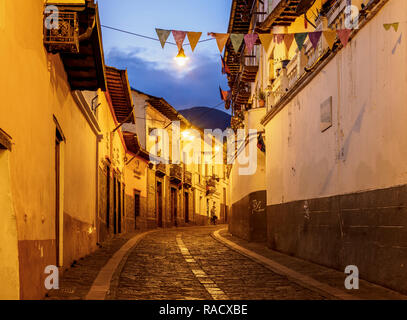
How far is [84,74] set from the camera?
10.4 meters

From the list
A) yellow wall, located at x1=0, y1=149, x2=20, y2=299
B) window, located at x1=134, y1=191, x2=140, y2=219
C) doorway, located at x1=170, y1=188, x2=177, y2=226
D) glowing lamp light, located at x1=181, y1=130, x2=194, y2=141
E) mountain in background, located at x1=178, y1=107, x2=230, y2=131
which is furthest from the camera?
mountain in background, located at x1=178, y1=107, x2=230, y2=131

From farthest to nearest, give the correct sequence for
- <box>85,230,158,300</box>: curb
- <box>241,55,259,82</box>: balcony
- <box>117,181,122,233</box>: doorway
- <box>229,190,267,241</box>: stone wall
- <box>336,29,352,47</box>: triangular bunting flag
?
<box>241,55,259,82</box>: balcony < <box>117,181,122,233</box>: doorway < <box>229,190,267,241</box>: stone wall < <box>336,29,352,47</box>: triangular bunting flag < <box>85,230,158,300</box>: curb

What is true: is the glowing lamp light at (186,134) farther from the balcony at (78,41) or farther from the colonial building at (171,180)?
the balcony at (78,41)

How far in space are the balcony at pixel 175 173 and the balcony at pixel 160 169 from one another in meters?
1.69

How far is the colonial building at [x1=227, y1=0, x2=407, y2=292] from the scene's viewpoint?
761 centimetres

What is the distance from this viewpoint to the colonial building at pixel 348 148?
7.61 metres

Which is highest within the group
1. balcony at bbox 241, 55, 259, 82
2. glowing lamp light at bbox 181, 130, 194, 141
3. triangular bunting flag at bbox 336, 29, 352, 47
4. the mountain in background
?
the mountain in background

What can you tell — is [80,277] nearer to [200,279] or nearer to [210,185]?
[200,279]

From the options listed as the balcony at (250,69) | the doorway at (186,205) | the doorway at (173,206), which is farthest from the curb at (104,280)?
the doorway at (186,205)

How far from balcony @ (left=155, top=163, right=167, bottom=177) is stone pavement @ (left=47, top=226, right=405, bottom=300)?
19848 mm

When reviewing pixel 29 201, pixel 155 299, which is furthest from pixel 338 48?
pixel 29 201

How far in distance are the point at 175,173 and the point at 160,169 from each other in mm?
3965

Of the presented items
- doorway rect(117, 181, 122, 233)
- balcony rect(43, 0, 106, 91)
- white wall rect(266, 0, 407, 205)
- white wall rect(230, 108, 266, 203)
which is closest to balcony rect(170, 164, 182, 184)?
doorway rect(117, 181, 122, 233)

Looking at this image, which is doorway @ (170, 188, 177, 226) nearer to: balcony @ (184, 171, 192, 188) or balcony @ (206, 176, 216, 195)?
balcony @ (184, 171, 192, 188)
